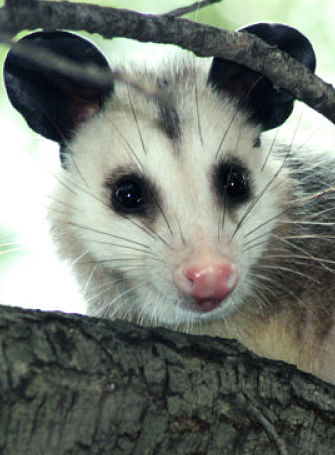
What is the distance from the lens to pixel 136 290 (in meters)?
2.86

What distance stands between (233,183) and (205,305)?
0.56 meters

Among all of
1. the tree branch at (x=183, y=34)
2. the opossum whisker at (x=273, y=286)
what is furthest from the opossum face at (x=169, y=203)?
the tree branch at (x=183, y=34)

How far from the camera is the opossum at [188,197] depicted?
2.60m

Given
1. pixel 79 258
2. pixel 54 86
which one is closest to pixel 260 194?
pixel 79 258

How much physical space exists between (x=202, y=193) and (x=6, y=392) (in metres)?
1.10

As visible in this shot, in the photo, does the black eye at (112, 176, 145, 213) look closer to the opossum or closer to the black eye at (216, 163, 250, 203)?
the opossum

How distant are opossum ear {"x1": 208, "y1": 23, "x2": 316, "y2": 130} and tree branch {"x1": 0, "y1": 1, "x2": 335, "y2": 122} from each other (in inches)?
20.5

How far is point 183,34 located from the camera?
196cm

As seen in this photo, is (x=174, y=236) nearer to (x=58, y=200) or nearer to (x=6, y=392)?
(x=58, y=200)

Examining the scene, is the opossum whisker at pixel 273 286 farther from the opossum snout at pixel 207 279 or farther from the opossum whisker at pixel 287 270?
the opossum snout at pixel 207 279

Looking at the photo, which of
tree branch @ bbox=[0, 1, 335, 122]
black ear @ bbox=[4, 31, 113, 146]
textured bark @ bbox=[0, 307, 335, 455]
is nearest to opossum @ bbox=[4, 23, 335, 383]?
black ear @ bbox=[4, 31, 113, 146]

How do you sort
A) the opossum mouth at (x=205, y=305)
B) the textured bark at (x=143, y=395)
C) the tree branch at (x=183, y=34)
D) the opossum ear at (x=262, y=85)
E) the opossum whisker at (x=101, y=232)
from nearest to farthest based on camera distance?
the tree branch at (x=183, y=34) → the textured bark at (x=143, y=395) → the opossum mouth at (x=205, y=305) → the opossum whisker at (x=101, y=232) → the opossum ear at (x=262, y=85)

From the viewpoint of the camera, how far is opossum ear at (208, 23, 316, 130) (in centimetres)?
278

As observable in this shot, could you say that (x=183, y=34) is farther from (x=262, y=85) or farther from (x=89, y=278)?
(x=89, y=278)
